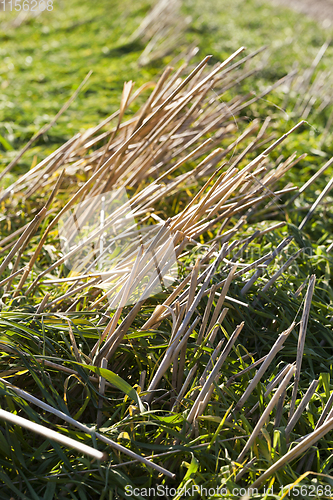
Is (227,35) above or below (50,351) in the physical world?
above

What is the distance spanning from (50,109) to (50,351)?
3.38m

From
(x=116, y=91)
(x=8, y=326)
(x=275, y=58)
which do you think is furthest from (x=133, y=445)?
(x=275, y=58)

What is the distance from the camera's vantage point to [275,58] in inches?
197

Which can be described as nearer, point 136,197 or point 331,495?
point 331,495

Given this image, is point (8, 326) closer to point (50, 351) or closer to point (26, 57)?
point (50, 351)

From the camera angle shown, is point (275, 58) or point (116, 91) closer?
point (116, 91)

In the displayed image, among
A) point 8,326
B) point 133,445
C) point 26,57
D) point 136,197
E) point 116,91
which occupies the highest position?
point 26,57

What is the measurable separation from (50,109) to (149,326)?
3.39 meters

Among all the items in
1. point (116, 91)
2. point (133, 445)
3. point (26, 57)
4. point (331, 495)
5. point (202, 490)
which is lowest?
point (331, 495)

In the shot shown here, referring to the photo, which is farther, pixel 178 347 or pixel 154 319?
pixel 154 319

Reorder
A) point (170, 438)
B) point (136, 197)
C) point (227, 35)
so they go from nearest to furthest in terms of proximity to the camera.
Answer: point (170, 438) < point (136, 197) < point (227, 35)

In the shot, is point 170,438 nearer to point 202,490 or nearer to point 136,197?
point 202,490

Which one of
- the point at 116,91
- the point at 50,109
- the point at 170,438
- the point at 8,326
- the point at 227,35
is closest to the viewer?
the point at 170,438

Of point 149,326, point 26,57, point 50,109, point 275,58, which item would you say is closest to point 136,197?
point 149,326
